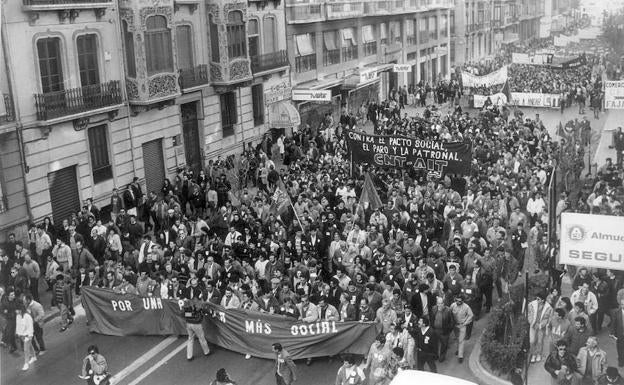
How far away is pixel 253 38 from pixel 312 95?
13.0 ft

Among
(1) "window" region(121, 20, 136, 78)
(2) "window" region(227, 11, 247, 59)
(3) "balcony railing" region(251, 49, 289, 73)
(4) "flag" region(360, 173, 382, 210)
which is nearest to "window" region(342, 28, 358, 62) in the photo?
(3) "balcony railing" region(251, 49, 289, 73)

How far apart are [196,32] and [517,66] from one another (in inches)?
1568

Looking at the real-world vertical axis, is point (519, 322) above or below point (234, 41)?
below

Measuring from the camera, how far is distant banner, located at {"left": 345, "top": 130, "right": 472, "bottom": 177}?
960 inches

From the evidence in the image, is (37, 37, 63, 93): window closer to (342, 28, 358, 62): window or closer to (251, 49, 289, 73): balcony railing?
(251, 49, 289, 73): balcony railing

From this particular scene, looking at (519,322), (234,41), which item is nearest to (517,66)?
(234,41)

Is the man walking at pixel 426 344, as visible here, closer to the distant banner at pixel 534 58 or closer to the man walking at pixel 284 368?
the man walking at pixel 284 368

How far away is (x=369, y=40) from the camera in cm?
5362

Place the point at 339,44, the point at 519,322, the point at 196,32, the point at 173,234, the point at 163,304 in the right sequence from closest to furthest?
1. the point at 519,322
2. the point at 163,304
3. the point at 173,234
4. the point at 196,32
5. the point at 339,44

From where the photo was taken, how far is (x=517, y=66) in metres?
65.8

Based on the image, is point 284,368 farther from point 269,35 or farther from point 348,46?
point 348,46

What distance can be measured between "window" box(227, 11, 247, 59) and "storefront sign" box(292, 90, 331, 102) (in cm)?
410

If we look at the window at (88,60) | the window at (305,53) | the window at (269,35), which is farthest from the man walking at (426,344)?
the window at (305,53)

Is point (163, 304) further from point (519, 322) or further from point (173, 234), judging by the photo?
point (519, 322)
